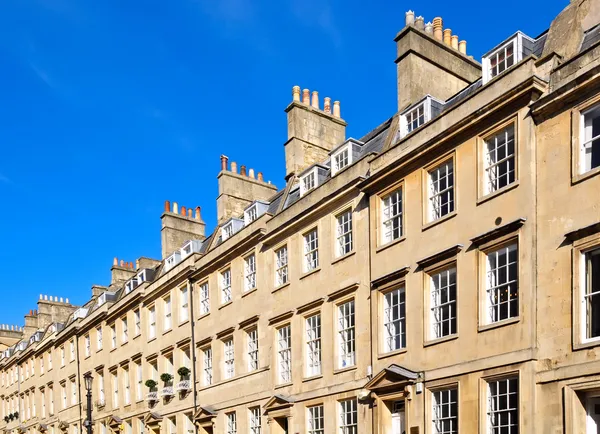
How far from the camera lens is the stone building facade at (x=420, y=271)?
1512 centimetres

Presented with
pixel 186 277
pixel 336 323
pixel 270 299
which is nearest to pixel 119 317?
pixel 186 277

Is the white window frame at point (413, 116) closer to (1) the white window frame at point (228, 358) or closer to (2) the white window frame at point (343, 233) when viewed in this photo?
(2) the white window frame at point (343, 233)

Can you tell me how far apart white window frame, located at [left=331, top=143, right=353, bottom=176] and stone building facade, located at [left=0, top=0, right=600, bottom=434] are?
77mm

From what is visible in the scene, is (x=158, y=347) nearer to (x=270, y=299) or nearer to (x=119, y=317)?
(x=119, y=317)

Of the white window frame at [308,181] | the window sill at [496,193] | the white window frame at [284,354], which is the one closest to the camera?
the window sill at [496,193]

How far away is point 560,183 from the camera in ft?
50.5

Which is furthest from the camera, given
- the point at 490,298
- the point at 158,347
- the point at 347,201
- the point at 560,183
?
the point at 158,347

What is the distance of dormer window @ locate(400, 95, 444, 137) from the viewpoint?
20.5m

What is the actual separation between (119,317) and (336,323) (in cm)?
2029

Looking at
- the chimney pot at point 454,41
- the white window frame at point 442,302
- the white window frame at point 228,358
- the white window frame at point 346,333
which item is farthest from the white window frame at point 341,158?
the white window frame at point 228,358

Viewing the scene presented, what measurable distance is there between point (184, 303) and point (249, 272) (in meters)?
5.94

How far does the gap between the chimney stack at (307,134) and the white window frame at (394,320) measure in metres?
9.81

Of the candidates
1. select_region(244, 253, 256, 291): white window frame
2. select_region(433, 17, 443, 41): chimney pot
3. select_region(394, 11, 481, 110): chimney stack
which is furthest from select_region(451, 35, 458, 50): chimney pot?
select_region(244, 253, 256, 291): white window frame

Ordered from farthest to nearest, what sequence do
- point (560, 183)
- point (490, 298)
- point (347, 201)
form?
point (347, 201) → point (490, 298) → point (560, 183)
